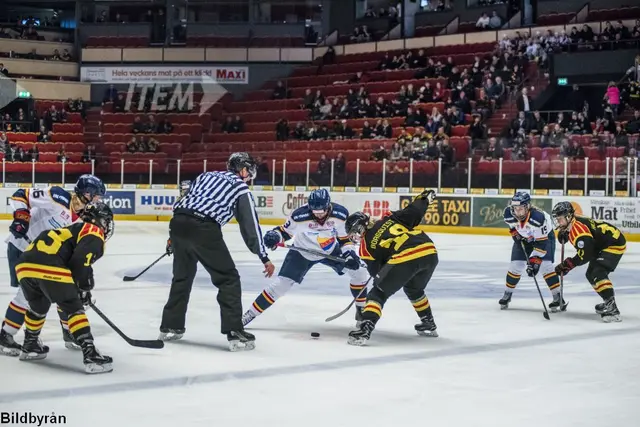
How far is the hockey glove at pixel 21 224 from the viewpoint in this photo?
22.1 ft

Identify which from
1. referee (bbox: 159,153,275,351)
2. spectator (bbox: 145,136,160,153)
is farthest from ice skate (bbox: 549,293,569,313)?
spectator (bbox: 145,136,160,153)

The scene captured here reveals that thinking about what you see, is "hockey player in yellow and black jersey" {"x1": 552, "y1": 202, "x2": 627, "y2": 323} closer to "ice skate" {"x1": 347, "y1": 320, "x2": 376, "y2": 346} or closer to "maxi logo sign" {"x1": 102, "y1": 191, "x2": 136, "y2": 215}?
"ice skate" {"x1": 347, "y1": 320, "x2": 376, "y2": 346}

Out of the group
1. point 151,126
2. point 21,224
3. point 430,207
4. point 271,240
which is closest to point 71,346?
point 21,224

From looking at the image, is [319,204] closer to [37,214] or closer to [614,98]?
[37,214]

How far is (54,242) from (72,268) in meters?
0.17

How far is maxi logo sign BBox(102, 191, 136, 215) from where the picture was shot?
22203 millimetres

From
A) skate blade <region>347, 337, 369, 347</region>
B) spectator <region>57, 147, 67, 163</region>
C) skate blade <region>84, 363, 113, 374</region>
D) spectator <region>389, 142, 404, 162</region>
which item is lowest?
skate blade <region>347, 337, 369, 347</region>

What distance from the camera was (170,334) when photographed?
6.70 metres

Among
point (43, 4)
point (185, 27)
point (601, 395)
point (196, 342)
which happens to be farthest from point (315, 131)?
point (601, 395)

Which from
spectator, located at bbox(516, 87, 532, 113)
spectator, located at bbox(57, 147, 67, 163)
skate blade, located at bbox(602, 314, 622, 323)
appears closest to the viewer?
skate blade, located at bbox(602, 314, 622, 323)

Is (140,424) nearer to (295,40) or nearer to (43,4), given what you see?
(295,40)

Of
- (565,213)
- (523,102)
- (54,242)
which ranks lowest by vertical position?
(54,242)

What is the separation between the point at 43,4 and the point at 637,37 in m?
20.0

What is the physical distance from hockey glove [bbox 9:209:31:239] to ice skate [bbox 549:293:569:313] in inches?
179
